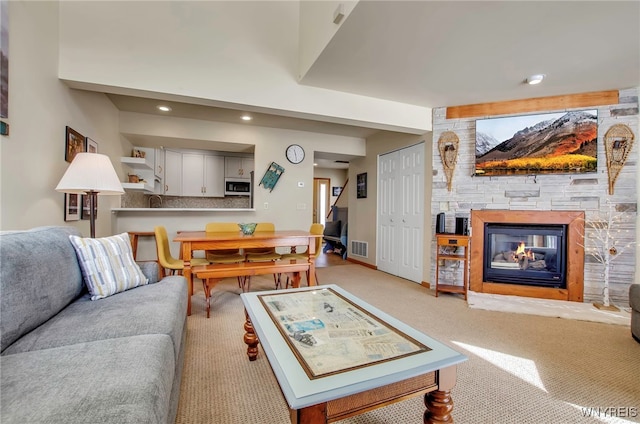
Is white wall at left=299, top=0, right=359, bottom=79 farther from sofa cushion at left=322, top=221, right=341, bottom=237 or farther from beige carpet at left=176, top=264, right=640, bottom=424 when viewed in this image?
sofa cushion at left=322, top=221, right=341, bottom=237

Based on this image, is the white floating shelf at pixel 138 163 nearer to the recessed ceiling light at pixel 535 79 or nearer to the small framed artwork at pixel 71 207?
the small framed artwork at pixel 71 207

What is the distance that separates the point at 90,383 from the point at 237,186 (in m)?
4.76

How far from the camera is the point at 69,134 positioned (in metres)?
2.50

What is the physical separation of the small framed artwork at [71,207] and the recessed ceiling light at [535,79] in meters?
4.65

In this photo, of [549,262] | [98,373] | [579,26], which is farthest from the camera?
[549,262]

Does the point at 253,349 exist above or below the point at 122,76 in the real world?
below

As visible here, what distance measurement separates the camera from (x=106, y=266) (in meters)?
1.77

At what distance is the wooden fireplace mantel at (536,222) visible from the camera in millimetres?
3227

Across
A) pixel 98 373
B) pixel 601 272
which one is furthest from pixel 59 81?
pixel 601 272

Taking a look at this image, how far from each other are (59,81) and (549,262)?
545 cm

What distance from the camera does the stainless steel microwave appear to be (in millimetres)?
5368

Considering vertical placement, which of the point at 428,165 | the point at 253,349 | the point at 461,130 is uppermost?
the point at 461,130

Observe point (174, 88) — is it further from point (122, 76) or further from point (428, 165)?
point (428, 165)

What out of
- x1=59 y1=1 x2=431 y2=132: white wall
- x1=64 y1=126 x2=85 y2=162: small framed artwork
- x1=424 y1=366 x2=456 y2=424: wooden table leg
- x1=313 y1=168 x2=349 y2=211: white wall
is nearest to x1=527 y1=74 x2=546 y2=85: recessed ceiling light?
x1=59 y1=1 x2=431 y2=132: white wall
